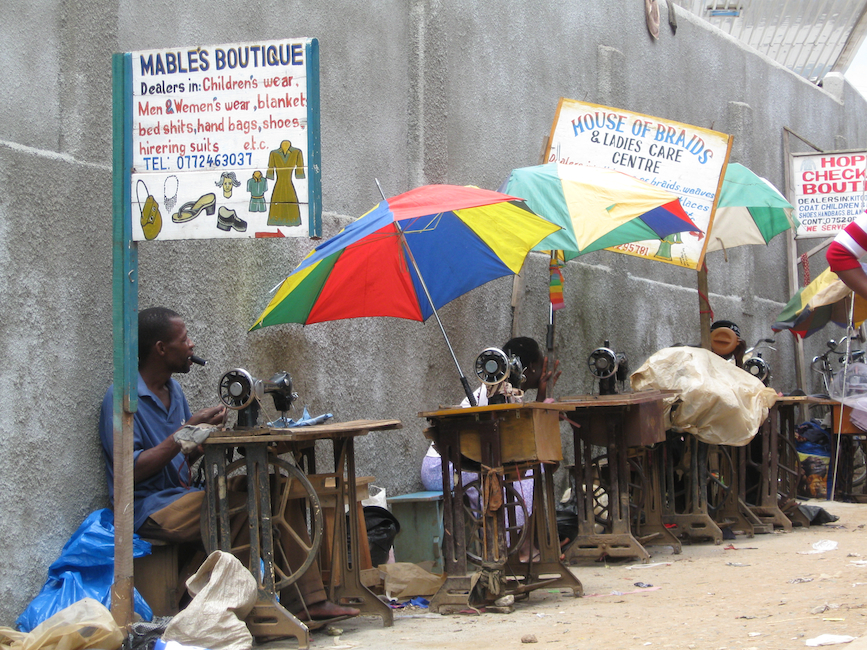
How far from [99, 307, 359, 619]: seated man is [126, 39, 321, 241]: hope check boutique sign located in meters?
0.86

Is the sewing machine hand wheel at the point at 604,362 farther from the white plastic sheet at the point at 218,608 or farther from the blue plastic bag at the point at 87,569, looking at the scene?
the blue plastic bag at the point at 87,569

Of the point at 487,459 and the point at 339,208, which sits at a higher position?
the point at 339,208

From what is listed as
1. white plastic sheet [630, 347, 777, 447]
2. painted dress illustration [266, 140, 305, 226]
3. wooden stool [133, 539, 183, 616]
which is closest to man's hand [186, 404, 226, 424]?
wooden stool [133, 539, 183, 616]

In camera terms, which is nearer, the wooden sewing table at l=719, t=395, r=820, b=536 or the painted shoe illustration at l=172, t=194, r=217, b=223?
the painted shoe illustration at l=172, t=194, r=217, b=223

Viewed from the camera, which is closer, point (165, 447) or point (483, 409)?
point (165, 447)

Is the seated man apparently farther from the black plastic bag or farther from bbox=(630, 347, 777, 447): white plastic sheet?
bbox=(630, 347, 777, 447): white plastic sheet

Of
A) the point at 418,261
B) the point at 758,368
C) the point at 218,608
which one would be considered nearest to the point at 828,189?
the point at 758,368

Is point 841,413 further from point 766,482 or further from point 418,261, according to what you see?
point 418,261

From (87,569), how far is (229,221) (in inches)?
71.3

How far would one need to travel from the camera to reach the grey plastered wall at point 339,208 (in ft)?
15.7

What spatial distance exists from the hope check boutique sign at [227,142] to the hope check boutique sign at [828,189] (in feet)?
33.3

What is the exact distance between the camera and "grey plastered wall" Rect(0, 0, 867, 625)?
A: 4.78 metres

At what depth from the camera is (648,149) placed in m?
7.49

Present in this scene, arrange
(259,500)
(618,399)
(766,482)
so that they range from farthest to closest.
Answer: (766,482) < (618,399) < (259,500)
